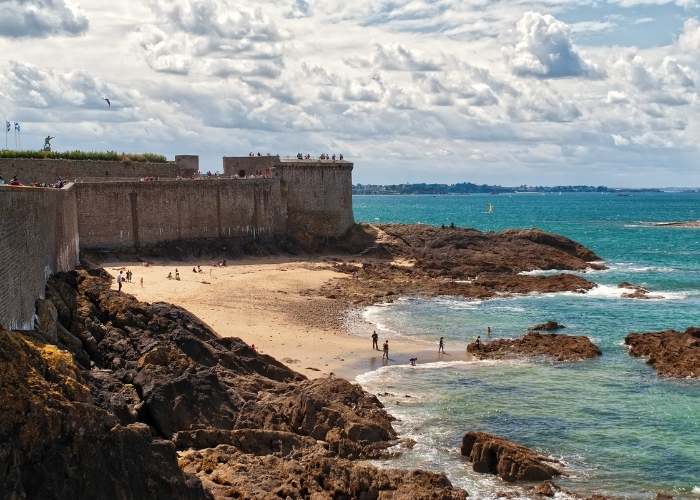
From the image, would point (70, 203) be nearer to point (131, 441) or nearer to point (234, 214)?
point (234, 214)

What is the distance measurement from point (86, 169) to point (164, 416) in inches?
1313

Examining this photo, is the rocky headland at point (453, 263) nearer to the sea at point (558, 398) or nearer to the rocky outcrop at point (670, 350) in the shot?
the sea at point (558, 398)

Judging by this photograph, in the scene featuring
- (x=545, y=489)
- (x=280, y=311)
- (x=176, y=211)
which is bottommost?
(x=545, y=489)

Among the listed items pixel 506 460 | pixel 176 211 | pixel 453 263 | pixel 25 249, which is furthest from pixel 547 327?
pixel 25 249

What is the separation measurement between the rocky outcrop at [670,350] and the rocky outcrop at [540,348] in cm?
164

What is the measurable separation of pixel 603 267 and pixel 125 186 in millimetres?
30555

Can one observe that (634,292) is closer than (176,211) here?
Yes

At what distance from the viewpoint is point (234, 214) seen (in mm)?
52312

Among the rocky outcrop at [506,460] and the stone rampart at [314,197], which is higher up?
the stone rampart at [314,197]

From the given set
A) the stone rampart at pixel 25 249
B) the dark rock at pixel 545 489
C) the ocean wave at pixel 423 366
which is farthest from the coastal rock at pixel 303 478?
the ocean wave at pixel 423 366

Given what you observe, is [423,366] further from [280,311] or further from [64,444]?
[64,444]

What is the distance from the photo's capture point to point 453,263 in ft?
178

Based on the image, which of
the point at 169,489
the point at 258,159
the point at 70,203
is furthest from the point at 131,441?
the point at 258,159

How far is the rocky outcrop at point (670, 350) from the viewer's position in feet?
95.8
